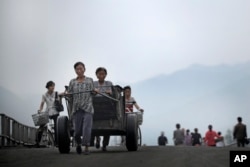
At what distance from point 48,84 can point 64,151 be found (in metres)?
4.13

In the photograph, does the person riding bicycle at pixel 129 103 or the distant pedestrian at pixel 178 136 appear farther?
the distant pedestrian at pixel 178 136

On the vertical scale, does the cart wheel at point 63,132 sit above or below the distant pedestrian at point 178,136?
below

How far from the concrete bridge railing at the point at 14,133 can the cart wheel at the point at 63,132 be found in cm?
583

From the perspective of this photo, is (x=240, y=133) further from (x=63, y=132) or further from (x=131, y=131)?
(x=63, y=132)

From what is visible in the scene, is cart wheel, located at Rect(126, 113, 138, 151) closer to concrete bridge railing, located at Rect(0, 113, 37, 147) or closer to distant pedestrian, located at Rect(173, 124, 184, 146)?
concrete bridge railing, located at Rect(0, 113, 37, 147)

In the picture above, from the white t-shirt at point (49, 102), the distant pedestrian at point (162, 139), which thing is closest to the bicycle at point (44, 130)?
the white t-shirt at point (49, 102)

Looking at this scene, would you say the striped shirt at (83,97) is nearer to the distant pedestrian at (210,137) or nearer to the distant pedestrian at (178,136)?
the distant pedestrian at (210,137)

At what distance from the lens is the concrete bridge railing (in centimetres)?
1686

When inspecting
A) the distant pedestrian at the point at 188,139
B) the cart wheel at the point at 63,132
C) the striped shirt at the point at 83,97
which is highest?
the striped shirt at the point at 83,97

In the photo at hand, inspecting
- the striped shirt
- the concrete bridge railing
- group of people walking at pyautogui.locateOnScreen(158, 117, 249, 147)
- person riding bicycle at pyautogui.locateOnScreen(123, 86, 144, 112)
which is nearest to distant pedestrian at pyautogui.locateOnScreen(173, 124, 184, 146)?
group of people walking at pyautogui.locateOnScreen(158, 117, 249, 147)

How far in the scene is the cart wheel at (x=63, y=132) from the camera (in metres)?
A: 11.1

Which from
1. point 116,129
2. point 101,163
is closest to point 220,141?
point 116,129

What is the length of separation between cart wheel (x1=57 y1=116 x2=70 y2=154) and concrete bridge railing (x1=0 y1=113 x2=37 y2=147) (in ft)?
19.1

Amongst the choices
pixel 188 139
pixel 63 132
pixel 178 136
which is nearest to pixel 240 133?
pixel 178 136
